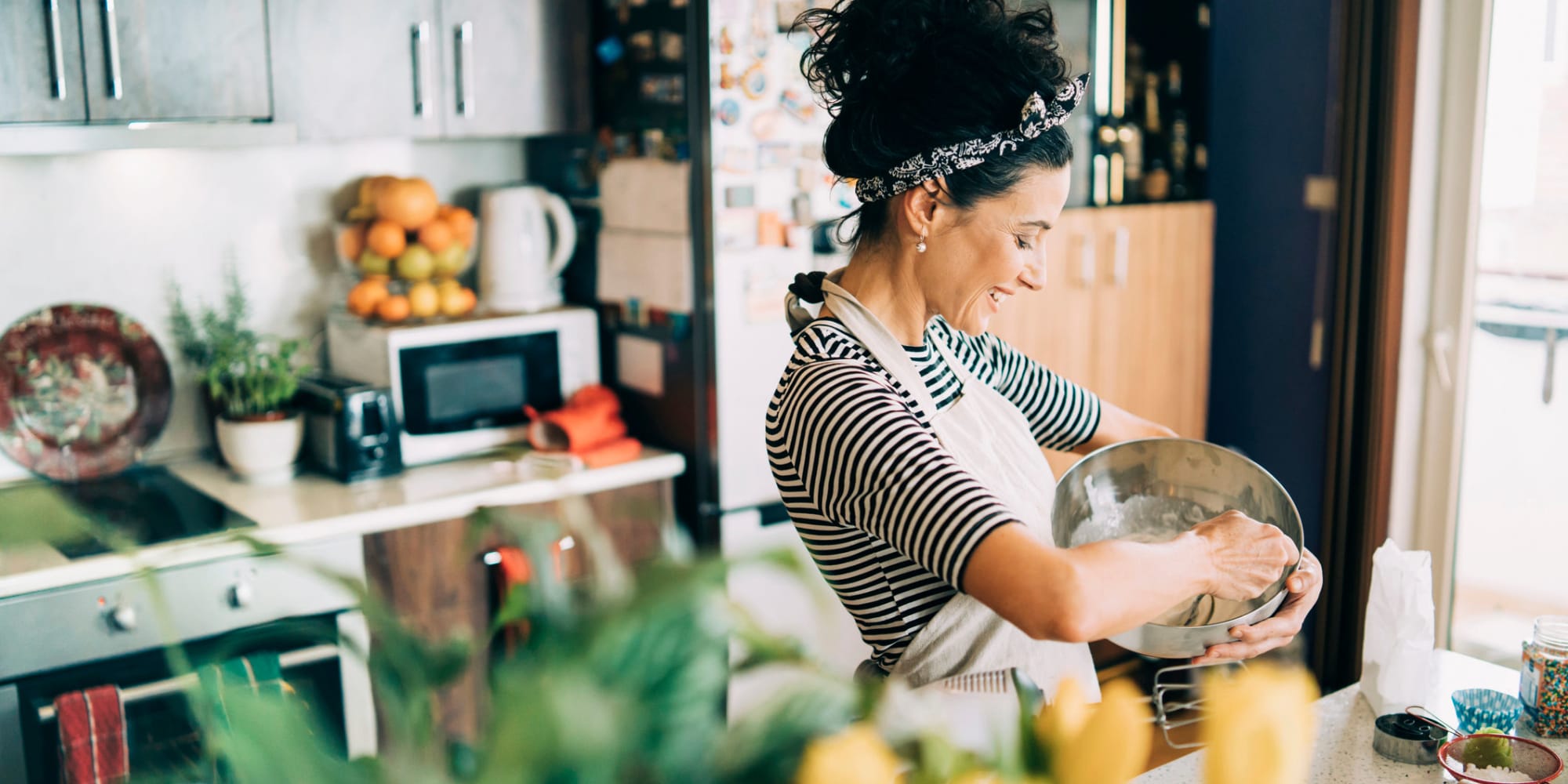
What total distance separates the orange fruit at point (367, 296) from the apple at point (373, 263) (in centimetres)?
3

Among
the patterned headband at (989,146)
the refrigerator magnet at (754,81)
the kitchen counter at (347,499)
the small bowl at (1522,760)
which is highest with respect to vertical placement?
the refrigerator magnet at (754,81)

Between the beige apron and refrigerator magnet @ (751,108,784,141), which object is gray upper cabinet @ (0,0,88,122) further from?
the beige apron

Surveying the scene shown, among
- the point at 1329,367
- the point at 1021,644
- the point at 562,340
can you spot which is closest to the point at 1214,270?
the point at 1329,367

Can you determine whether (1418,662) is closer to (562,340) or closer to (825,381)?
(825,381)

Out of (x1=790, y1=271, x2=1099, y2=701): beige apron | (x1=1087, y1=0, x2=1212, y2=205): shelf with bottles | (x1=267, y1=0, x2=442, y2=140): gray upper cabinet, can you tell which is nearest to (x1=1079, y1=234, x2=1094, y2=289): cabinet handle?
(x1=1087, y1=0, x2=1212, y2=205): shelf with bottles

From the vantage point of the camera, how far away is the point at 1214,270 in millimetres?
3502

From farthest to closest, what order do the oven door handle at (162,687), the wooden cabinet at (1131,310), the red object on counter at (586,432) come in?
the wooden cabinet at (1131,310) → the red object on counter at (586,432) → the oven door handle at (162,687)

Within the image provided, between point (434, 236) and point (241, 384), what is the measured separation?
19.9 inches

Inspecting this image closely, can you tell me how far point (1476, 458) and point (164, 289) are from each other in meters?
2.96

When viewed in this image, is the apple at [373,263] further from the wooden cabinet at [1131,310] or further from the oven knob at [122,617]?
the wooden cabinet at [1131,310]

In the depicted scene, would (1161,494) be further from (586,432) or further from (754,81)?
(586,432)

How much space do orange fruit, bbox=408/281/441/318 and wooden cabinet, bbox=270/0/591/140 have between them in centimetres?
33

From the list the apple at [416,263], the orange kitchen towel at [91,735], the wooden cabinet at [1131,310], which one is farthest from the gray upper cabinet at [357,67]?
the wooden cabinet at [1131,310]

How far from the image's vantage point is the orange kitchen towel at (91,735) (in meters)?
2.04
